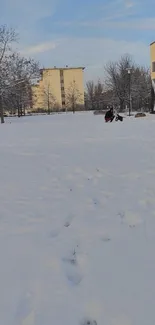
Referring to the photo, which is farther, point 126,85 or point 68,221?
point 126,85

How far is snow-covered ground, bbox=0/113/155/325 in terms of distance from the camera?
2.71 metres

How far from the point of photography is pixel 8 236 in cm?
406

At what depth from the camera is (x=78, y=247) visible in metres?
3.71

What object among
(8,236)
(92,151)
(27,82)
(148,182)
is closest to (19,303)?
(8,236)

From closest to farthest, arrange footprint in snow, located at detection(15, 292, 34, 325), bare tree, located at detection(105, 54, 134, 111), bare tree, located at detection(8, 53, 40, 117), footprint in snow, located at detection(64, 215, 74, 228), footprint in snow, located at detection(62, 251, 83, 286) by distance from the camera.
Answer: footprint in snow, located at detection(15, 292, 34, 325), footprint in snow, located at detection(62, 251, 83, 286), footprint in snow, located at detection(64, 215, 74, 228), bare tree, located at detection(8, 53, 40, 117), bare tree, located at detection(105, 54, 134, 111)

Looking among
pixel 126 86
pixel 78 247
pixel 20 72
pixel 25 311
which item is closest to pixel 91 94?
pixel 126 86

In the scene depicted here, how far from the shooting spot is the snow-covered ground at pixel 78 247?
2711 millimetres

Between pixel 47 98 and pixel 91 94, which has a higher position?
pixel 91 94

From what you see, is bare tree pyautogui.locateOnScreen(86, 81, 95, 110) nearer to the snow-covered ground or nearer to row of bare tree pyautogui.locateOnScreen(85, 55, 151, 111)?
row of bare tree pyautogui.locateOnScreen(85, 55, 151, 111)

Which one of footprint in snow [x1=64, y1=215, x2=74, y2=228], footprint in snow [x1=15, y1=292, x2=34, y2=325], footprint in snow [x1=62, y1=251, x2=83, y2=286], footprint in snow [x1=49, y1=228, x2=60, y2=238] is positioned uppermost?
footprint in snow [x1=64, y1=215, x2=74, y2=228]

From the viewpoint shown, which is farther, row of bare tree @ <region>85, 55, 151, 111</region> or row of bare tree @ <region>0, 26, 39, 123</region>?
row of bare tree @ <region>85, 55, 151, 111</region>

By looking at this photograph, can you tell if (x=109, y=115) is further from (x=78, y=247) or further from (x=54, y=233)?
(x=78, y=247)

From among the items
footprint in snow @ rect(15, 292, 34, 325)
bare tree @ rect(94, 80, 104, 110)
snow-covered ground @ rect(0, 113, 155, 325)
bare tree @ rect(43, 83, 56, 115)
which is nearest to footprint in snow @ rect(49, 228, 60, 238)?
snow-covered ground @ rect(0, 113, 155, 325)

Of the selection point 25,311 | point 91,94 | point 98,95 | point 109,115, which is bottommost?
point 25,311
